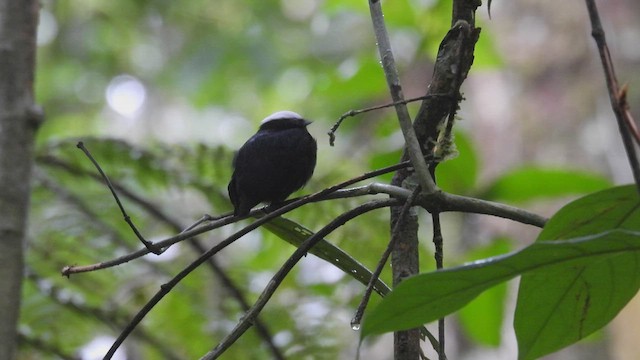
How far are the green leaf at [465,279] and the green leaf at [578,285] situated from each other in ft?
0.13

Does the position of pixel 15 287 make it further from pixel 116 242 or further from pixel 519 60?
pixel 519 60

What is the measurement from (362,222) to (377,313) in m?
1.69

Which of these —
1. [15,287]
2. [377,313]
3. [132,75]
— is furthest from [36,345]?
[132,75]

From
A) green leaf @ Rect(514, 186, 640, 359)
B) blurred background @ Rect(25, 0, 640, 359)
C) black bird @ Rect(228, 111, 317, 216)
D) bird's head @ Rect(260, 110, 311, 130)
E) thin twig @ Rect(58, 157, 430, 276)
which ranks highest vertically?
blurred background @ Rect(25, 0, 640, 359)

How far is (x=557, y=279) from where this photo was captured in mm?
904

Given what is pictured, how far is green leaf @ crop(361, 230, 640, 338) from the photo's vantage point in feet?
2.56

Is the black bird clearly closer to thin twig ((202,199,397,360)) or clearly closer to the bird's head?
the bird's head

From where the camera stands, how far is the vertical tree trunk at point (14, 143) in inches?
52.2

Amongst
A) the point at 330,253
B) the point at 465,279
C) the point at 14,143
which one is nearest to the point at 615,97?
the point at 465,279

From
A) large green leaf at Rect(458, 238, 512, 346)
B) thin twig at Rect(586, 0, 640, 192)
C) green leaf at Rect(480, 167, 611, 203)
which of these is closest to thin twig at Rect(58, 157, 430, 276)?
thin twig at Rect(586, 0, 640, 192)

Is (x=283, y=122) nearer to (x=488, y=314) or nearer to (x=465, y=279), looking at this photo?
(x=465, y=279)

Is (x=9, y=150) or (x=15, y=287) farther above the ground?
(x=9, y=150)

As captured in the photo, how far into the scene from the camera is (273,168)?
1092 millimetres

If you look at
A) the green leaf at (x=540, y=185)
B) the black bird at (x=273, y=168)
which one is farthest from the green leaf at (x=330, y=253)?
the green leaf at (x=540, y=185)
